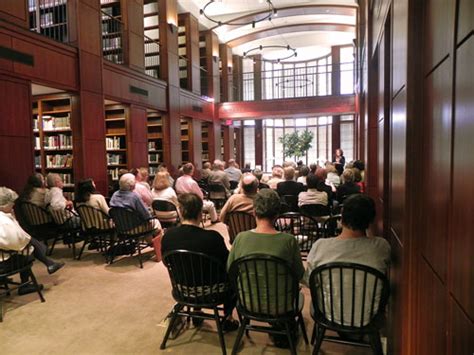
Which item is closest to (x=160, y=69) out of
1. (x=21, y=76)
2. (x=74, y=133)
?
(x=74, y=133)

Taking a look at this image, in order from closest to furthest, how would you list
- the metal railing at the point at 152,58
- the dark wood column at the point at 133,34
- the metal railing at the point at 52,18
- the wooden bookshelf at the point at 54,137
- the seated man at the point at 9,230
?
the seated man at the point at 9,230 < the metal railing at the point at 52,18 < the wooden bookshelf at the point at 54,137 < the dark wood column at the point at 133,34 < the metal railing at the point at 152,58

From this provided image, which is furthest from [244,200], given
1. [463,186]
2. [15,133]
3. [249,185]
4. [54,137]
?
[54,137]

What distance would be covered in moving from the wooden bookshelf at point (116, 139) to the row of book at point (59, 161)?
1.07m

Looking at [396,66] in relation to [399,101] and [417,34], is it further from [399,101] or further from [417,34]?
[417,34]

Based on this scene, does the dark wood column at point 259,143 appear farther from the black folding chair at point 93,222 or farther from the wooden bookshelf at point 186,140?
the black folding chair at point 93,222

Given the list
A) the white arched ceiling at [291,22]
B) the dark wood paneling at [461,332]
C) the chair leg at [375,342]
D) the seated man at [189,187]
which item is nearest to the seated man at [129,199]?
the seated man at [189,187]

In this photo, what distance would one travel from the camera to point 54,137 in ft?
21.2

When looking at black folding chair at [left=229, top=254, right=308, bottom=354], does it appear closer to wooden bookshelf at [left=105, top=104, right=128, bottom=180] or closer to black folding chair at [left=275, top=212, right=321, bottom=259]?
black folding chair at [left=275, top=212, right=321, bottom=259]

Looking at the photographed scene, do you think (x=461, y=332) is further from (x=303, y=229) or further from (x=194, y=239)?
(x=303, y=229)

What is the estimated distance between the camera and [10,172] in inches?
188

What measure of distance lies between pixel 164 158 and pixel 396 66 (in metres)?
7.47

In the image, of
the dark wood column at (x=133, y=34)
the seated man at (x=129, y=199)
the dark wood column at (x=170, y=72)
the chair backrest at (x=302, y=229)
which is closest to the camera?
the chair backrest at (x=302, y=229)

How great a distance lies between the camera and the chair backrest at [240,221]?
3.64 m

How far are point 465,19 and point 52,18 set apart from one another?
726cm
